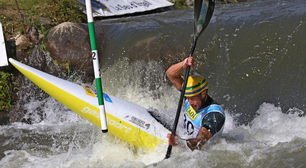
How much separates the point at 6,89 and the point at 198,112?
4142 mm

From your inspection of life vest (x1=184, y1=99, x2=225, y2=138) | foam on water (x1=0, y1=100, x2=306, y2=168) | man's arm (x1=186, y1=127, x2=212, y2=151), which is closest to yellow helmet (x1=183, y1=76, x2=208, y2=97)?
life vest (x1=184, y1=99, x2=225, y2=138)

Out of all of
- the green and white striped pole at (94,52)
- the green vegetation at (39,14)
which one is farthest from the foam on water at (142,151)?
the green vegetation at (39,14)

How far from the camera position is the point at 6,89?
18.3 ft

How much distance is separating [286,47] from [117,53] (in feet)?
10.6

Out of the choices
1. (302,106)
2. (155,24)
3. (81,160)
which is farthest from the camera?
(155,24)

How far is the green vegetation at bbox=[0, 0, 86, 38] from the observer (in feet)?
20.7

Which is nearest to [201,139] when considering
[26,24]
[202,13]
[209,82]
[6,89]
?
[202,13]

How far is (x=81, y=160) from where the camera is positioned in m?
3.35

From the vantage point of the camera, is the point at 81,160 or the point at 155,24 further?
the point at 155,24

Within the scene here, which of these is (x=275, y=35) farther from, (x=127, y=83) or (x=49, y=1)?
(x=49, y=1)

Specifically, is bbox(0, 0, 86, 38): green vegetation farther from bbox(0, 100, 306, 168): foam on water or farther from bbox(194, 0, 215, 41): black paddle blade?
bbox(194, 0, 215, 41): black paddle blade

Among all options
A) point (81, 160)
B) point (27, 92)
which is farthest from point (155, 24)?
point (81, 160)

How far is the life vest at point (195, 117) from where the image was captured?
2984 mm

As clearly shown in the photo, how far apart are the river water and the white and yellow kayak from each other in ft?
0.52
